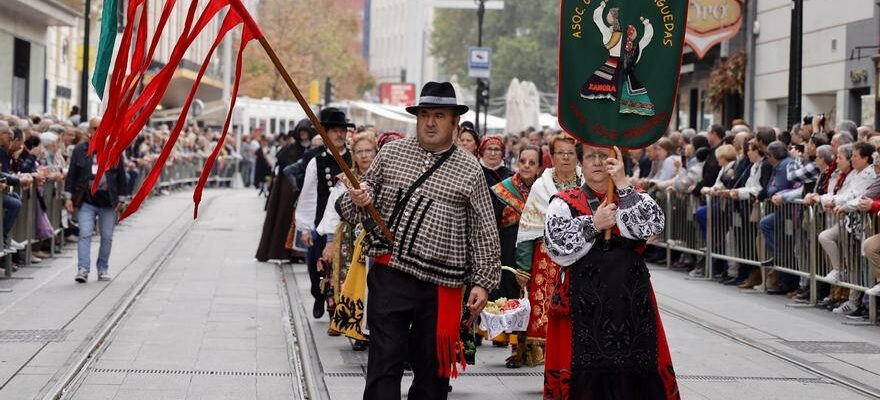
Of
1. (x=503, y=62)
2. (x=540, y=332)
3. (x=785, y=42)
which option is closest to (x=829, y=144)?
(x=540, y=332)

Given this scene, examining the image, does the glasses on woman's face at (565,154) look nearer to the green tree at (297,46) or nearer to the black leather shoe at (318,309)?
the black leather shoe at (318,309)

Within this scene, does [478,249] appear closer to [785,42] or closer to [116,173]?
[116,173]

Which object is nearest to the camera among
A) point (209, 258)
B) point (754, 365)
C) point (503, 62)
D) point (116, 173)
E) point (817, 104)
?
point (754, 365)

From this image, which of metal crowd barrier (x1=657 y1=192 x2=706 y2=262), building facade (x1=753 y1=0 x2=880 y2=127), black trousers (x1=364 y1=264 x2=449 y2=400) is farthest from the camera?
building facade (x1=753 y1=0 x2=880 y2=127)

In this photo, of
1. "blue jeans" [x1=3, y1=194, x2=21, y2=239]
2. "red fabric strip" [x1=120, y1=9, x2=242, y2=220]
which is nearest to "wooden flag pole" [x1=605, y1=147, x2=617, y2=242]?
"red fabric strip" [x1=120, y1=9, x2=242, y2=220]

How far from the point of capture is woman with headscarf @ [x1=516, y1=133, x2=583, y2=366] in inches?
418

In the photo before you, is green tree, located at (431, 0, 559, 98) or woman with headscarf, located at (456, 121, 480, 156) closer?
woman with headscarf, located at (456, 121, 480, 156)

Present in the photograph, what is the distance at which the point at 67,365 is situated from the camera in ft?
35.9

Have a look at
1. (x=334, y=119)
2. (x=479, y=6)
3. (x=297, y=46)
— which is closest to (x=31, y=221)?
(x=334, y=119)

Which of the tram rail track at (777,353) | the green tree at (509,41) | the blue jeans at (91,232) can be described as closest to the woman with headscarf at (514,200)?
the tram rail track at (777,353)

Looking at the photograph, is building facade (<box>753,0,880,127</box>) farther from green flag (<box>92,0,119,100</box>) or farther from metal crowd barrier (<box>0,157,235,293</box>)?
green flag (<box>92,0,119,100</box>)

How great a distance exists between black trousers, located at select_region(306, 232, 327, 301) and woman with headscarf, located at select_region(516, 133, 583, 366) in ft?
11.2

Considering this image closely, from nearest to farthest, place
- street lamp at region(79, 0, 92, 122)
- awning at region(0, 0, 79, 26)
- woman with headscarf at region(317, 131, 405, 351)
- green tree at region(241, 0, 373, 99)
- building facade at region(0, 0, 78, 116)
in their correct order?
woman with headscarf at region(317, 131, 405, 351), street lamp at region(79, 0, 92, 122), awning at region(0, 0, 79, 26), building facade at region(0, 0, 78, 116), green tree at region(241, 0, 373, 99)

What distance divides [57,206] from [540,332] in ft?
38.9
